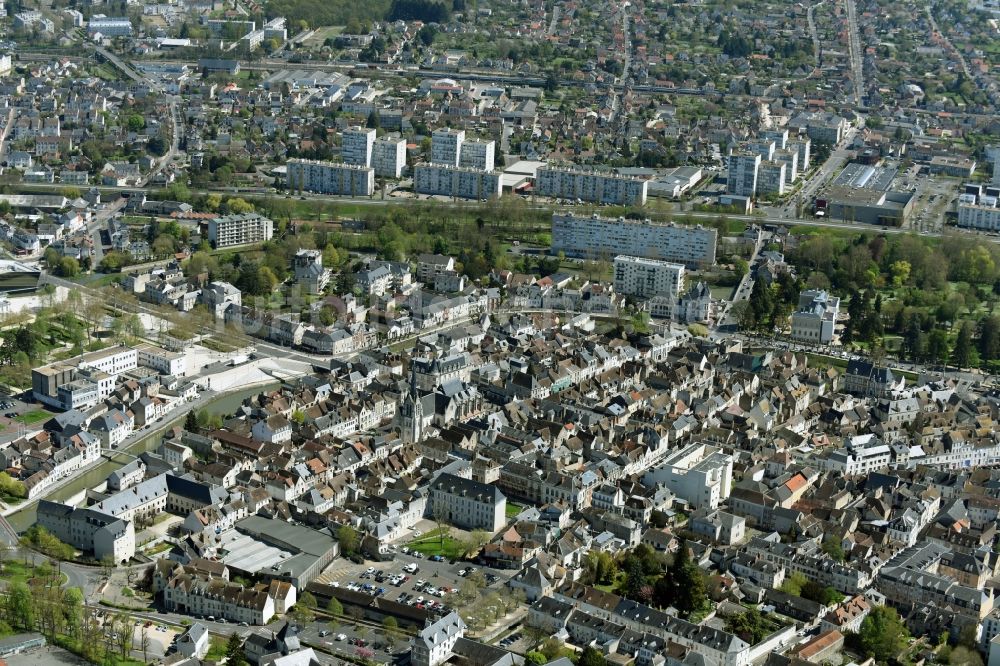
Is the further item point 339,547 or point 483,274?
point 483,274

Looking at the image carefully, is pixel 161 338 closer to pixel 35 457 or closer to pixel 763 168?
pixel 35 457

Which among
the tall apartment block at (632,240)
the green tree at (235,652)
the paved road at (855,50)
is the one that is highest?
the paved road at (855,50)

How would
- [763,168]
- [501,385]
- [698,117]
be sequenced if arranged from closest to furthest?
[501,385] < [763,168] < [698,117]

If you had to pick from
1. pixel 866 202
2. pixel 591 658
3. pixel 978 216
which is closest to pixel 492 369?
pixel 591 658

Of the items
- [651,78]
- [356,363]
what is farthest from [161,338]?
[651,78]

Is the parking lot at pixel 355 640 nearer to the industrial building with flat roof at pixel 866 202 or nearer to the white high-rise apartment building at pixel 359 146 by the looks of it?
the industrial building with flat roof at pixel 866 202

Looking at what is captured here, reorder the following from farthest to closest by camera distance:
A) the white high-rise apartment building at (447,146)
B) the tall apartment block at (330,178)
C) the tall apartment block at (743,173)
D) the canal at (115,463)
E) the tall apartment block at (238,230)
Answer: the white high-rise apartment building at (447,146), the tall apartment block at (743,173), the tall apartment block at (330,178), the tall apartment block at (238,230), the canal at (115,463)

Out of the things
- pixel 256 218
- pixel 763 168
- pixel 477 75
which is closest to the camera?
pixel 256 218

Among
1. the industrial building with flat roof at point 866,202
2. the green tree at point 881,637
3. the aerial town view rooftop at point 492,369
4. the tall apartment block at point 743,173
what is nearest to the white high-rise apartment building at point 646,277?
the aerial town view rooftop at point 492,369
